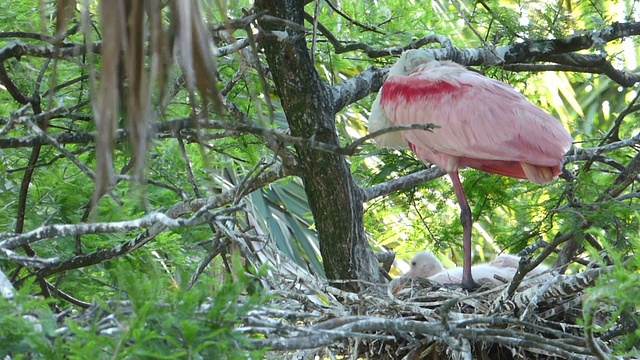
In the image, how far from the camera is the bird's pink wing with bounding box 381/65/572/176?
16.2 ft

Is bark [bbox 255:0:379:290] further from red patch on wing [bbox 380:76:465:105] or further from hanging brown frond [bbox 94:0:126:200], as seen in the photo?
hanging brown frond [bbox 94:0:126:200]

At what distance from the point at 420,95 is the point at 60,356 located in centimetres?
374

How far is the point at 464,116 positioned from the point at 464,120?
23 millimetres

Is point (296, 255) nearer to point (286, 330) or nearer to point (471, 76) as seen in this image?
point (471, 76)

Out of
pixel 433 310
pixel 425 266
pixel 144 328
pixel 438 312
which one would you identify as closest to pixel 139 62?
pixel 144 328

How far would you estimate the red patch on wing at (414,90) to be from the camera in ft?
16.7

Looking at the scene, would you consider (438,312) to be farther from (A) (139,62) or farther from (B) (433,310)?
(A) (139,62)

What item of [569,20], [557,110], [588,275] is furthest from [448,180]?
[557,110]

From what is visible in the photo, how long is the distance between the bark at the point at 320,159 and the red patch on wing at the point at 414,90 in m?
1.13

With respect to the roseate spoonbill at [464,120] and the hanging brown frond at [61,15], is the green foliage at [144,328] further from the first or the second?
the roseate spoonbill at [464,120]

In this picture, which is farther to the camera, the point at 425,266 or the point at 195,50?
the point at 425,266

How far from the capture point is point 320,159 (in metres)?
3.85

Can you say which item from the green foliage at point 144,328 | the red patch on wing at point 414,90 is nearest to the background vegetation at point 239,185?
the green foliage at point 144,328

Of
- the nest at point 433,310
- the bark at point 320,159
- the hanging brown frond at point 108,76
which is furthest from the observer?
the bark at point 320,159
